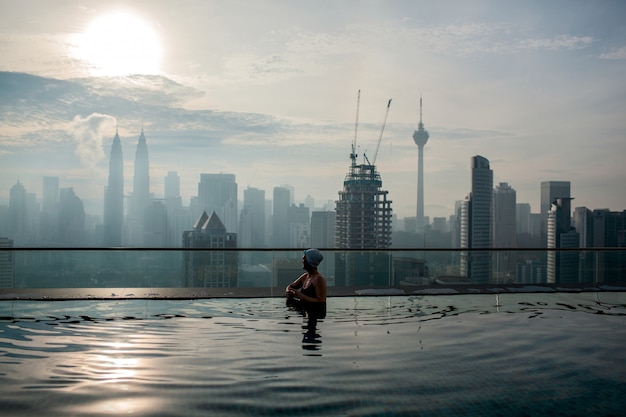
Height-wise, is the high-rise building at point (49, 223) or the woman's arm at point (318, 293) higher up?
the high-rise building at point (49, 223)

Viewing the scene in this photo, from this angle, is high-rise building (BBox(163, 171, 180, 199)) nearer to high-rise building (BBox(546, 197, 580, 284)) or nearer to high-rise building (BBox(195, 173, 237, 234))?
high-rise building (BBox(195, 173, 237, 234))

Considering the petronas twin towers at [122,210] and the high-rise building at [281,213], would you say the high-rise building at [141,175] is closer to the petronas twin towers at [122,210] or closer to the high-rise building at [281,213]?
the petronas twin towers at [122,210]

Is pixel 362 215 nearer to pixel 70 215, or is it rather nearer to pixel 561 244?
pixel 561 244

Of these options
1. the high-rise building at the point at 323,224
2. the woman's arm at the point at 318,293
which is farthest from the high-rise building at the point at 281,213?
the woman's arm at the point at 318,293

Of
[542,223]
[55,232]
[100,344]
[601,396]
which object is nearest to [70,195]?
[55,232]

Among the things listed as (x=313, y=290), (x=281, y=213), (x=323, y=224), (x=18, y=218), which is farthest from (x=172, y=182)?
(x=313, y=290)

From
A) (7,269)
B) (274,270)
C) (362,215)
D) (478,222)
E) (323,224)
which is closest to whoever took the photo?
(7,269)

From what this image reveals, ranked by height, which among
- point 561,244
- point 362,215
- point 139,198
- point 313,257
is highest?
point 139,198
